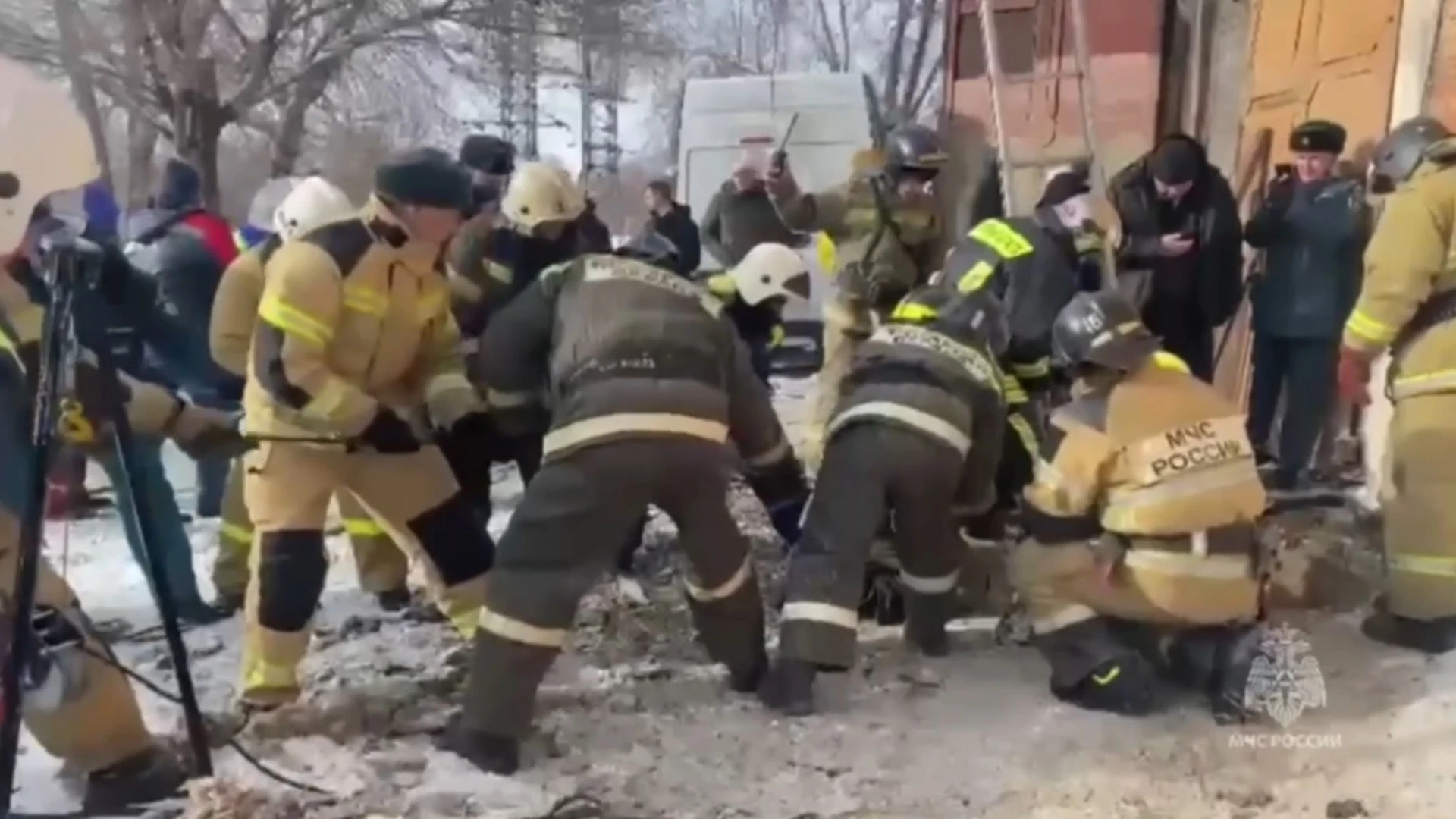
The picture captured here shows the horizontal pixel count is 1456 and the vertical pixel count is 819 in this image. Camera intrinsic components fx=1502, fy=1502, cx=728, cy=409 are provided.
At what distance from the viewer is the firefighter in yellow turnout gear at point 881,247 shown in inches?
191

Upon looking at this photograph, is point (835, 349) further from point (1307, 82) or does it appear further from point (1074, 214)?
point (1307, 82)

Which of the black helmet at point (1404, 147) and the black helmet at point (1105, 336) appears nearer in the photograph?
the black helmet at point (1105, 336)

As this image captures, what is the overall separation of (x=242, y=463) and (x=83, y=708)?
1136 mm

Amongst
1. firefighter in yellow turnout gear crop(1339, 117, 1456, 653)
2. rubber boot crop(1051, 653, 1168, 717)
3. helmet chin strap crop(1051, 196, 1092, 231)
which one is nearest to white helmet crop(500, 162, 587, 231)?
helmet chin strap crop(1051, 196, 1092, 231)

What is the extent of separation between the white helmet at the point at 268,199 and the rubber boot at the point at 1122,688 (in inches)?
103

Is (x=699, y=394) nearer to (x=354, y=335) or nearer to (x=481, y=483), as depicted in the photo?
(x=354, y=335)

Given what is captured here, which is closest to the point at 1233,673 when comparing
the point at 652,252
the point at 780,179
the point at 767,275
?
the point at 767,275

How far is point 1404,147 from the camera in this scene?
4395 mm

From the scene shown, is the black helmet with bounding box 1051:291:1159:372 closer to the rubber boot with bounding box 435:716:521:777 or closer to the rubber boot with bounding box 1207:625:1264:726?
the rubber boot with bounding box 1207:625:1264:726

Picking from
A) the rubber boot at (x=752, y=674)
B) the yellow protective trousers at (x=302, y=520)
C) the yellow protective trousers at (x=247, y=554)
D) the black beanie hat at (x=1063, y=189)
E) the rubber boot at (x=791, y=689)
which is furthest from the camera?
the black beanie hat at (x=1063, y=189)

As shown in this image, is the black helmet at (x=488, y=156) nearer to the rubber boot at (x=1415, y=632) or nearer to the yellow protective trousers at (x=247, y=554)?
the yellow protective trousers at (x=247, y=554)

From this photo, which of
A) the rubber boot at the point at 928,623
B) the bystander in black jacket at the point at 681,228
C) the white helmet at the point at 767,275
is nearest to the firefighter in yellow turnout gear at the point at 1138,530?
the rubber boot at the point at 928,623

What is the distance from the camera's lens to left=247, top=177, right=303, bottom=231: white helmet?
4.52m

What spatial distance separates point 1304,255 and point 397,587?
3.24m
